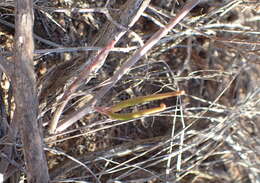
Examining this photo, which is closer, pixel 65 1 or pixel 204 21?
pixel 65 1

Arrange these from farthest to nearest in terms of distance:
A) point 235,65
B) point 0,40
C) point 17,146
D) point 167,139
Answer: point 235,65, point 167,139, point 0,40, point 17,146

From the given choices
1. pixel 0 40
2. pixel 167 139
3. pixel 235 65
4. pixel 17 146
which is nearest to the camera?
pixel 17 146

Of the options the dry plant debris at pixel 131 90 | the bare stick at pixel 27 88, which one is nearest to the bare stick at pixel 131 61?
the dry plant debris at pixel 131 90

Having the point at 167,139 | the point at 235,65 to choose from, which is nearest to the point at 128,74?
the point at 167,139

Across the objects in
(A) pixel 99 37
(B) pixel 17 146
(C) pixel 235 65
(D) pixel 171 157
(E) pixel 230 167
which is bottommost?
(E) pixel 230 167

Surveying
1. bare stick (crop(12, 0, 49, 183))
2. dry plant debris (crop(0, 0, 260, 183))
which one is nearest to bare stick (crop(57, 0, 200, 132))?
dry plant debris (crop(0, 0, 260, 183))

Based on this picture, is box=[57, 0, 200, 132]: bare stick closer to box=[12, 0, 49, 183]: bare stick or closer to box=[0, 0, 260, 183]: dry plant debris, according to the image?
box=[0, 0, 260, 183]: dry plant debris

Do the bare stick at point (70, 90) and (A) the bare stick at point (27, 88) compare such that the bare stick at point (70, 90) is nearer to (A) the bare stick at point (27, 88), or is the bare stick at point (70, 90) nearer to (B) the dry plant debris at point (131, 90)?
(B) the dry plant debris at point (131, 90)

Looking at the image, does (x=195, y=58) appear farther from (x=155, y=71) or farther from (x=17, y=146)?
(x=17, y=146)
